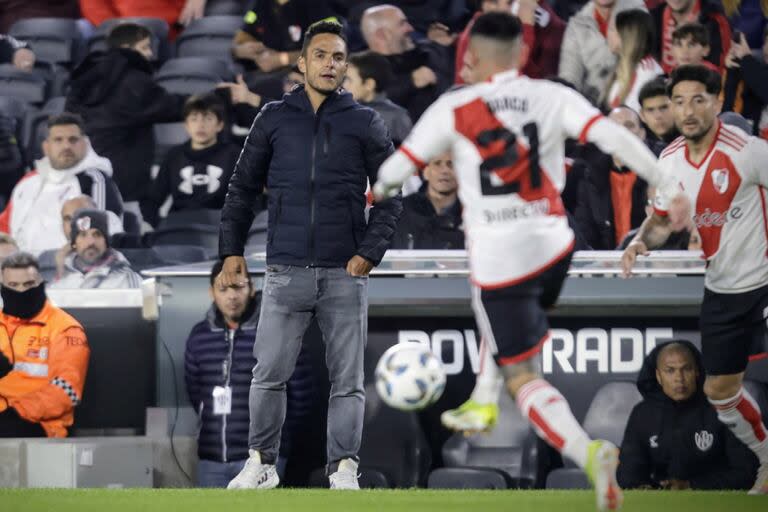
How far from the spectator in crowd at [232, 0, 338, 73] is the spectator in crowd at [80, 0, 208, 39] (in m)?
1.50

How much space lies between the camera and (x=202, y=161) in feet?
40.0

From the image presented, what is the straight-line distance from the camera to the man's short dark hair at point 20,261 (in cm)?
1018

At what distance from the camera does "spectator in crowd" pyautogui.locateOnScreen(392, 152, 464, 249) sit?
1044 cm

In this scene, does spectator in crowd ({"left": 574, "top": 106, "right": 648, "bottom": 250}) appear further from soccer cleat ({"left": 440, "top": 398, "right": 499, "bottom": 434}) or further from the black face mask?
soccer cleat ({"left": 440, "top": 398, "right": 499, "bottom": 434})

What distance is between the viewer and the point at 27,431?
33.2 feet

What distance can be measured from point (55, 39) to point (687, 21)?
616cm

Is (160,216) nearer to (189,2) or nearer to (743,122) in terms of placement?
(189,2)

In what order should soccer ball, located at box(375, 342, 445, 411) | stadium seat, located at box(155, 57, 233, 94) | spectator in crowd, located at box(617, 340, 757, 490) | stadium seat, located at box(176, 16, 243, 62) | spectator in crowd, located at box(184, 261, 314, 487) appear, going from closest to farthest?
soccer ball, located at box(375, 342, 445, 411), spectator in crowd, located at box(617, 340, 757, 490), spectator in crowd, located at box(184, 261, 314, 487), stadium seat, located at box(155, 57, 233, 94), stadium seat, located at box(176, 16, 243, 62)

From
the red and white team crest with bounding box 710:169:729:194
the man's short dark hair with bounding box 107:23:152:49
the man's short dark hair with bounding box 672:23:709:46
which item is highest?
the man's short dark hair with bounding box 107:23:152:49

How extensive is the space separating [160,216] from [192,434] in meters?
3.30

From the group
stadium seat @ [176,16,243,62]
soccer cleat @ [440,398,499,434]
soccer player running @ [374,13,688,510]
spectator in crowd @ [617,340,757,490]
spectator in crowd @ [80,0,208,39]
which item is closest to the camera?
soccer player running @ [374,13,688,510]

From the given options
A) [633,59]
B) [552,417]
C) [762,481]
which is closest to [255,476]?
[552,417]

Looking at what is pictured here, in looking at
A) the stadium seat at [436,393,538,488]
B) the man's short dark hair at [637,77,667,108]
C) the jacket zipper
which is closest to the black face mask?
the jacket zipper

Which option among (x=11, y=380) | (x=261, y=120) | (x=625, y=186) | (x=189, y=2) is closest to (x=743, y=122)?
(x=625, y=186)
